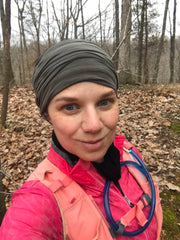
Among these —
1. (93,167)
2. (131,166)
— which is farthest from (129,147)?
(93,167)

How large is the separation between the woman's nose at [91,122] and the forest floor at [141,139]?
1.41 metres

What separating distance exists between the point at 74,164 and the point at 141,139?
3239 millimetres

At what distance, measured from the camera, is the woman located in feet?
2.90

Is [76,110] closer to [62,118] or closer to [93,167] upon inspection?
[62,118]

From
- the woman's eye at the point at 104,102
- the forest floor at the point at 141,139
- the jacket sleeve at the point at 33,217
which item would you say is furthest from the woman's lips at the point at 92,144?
the forest floor at the point at 141,139

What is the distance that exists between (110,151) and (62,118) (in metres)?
0.51

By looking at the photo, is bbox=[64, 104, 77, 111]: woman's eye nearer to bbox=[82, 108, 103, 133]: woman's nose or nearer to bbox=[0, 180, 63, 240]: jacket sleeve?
bbox=[82, 108, 103, 133]: woman's nose

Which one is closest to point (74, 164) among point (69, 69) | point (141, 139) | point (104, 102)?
point (104, 102)

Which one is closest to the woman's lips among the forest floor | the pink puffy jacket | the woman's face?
the woman's face

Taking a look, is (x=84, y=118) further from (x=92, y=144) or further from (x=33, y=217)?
(x=33, y=217)

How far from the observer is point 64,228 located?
903mm

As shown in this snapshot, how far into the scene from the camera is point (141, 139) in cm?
398

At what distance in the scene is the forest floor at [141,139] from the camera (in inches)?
104

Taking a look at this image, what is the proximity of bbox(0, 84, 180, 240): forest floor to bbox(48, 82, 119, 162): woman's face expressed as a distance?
4.24ft
